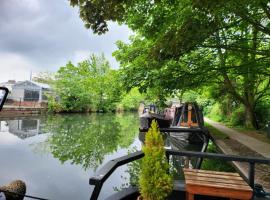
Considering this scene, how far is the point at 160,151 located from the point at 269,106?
20.1 meters

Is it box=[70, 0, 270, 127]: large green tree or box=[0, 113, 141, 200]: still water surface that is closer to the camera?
box=[70, 0, 270, 127]: large green tree

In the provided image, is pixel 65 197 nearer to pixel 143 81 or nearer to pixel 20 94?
pixel 143 81

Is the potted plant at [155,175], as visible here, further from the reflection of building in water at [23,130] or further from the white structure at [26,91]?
the white structure at [26,91]

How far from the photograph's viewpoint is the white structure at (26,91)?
1587 inches

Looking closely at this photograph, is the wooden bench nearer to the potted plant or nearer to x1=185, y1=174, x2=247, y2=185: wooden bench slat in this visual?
x1=185, y1=174, x2=247, y2=185: wooden bench slat

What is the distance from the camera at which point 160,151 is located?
2.34 meters

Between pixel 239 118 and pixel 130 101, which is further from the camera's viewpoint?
pixel 130 101

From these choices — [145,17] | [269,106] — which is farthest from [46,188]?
[269,106]

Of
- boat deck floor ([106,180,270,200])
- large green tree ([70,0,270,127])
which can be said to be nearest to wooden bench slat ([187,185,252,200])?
boat deck floor ([106,180,270,200])

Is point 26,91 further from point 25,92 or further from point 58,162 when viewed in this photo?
point 58,162

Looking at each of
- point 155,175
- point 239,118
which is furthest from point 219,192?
point 239,118

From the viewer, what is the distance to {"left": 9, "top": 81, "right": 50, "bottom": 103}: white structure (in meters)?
40.3

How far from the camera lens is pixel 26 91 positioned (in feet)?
134

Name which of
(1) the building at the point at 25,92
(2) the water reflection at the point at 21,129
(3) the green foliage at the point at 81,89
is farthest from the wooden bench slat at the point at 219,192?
(1) the building at the point at 25,92
